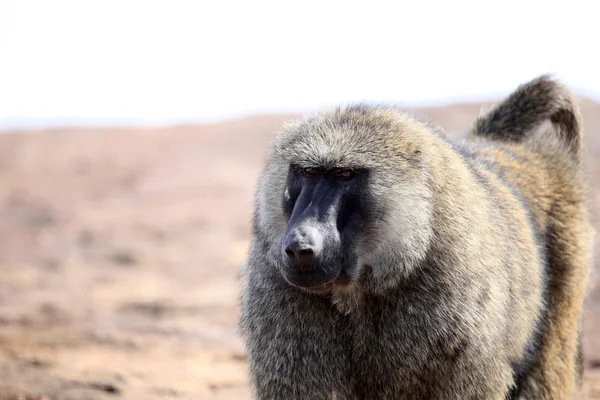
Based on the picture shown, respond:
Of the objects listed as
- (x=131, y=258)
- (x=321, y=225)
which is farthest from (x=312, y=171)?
(x=131, y=258)

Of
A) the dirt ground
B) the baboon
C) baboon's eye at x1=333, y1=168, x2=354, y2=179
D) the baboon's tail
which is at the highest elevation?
the baboon's tail

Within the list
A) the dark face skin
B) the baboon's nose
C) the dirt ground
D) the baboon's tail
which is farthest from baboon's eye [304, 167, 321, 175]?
the baboon's tail

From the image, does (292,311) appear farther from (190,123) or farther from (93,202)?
(190,123)

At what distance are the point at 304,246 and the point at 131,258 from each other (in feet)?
28.9

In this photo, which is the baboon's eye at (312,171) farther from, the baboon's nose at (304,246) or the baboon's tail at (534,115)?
the baboon's tail at (534,115)

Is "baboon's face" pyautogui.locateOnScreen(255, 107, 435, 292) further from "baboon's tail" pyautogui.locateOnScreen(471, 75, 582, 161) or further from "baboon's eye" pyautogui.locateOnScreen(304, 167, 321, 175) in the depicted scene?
"baboon's tail" pyautogui.locateOnScreen(471, 75, 582, 161)

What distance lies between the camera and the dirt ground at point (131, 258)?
219 inches

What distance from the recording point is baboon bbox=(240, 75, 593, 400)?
117 inches

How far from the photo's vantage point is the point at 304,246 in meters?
2.73

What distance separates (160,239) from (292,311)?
9.86 meters

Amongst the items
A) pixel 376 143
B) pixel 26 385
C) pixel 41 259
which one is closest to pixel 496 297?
pixel 376 143

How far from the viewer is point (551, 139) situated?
471cm

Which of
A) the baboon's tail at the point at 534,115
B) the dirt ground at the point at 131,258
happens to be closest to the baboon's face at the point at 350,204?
the dirt ground at the point at 131,258

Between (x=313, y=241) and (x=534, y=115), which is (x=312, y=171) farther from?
(x=534, y=115)
